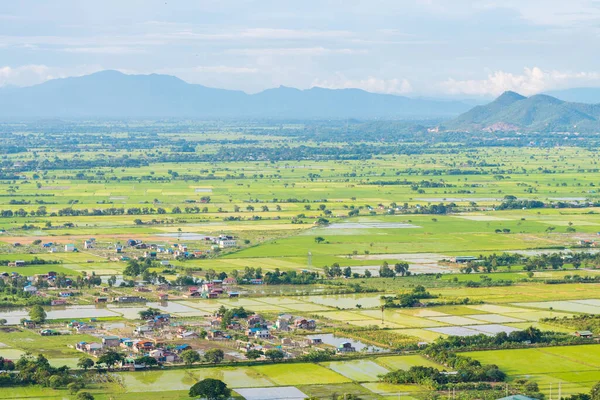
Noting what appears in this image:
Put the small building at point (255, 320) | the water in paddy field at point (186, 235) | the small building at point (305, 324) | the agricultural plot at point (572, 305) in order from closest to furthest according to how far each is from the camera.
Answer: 1. the small building at point (305, 324)
2. the small building at point (255, 320)
3. the agricultural plot at point (572, 305)
4. the water in paddy field at point (186, 235)

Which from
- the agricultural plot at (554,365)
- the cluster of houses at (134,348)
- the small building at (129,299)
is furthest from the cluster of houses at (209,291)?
the agricultural plot at (554,365)

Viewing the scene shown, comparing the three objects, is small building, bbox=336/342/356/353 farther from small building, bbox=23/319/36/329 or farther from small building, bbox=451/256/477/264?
small building, bbox=451/256/477/264

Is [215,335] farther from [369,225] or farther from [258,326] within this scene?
[369,225]

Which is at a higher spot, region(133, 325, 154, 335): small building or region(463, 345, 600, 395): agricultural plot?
region(463, 345, 600, 395): agricultural plot

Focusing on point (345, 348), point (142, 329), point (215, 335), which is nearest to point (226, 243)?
point (142, 329)

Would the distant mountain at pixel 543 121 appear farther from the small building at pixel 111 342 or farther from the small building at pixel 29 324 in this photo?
the small building at pixel 111 342

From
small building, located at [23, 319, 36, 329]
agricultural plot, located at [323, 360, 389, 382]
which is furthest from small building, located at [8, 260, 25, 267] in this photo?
agricultural plot, located at [323, 360, 389, 382]

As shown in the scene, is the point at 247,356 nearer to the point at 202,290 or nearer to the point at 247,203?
the point at 202,290

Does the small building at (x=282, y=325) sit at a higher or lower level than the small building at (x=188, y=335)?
higher

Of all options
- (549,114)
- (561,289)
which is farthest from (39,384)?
(549,114)
